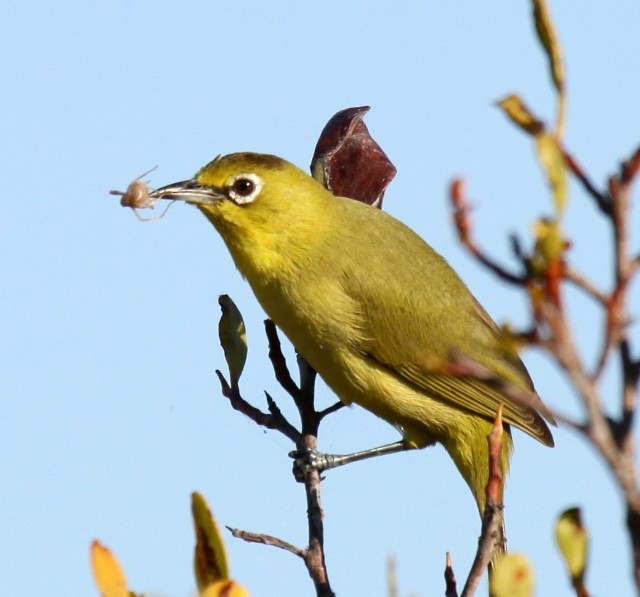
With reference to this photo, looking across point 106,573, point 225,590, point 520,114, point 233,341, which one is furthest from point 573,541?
point 233,341

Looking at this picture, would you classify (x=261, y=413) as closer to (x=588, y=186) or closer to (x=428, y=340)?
(x=428, y=340)

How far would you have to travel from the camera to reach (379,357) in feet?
18.4

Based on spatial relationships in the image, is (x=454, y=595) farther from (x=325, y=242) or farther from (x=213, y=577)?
(x=325, y=242)

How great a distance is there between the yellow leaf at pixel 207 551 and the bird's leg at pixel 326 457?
259 cm

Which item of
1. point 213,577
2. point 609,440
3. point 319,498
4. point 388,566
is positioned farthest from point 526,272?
point 319,498

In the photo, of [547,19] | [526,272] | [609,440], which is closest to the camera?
[609,440]

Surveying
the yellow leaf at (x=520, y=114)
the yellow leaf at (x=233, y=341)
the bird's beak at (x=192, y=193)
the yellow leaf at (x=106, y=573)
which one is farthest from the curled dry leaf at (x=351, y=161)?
the yellow leaf at (x=520, y=114)

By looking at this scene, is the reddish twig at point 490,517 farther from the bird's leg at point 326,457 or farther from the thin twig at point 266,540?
the bird's leg at point 326,457

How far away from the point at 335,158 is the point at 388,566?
355 centimetres

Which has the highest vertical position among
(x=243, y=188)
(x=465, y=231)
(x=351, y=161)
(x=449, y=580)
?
(x=243, y=188)

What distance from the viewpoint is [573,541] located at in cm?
164

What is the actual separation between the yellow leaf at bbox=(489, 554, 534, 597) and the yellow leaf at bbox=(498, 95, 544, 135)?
Answer: 731 millimetres

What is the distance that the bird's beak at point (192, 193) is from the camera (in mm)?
5418

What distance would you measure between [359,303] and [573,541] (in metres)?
4.01
